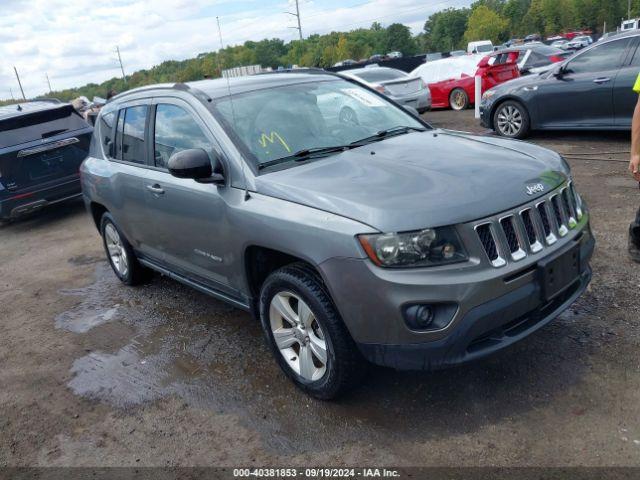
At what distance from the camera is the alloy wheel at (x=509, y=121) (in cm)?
1010

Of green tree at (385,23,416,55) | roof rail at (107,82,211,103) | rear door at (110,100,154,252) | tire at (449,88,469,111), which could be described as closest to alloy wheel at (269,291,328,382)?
roof rail at (107,82,211,103)

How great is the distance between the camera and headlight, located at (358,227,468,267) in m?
2.75

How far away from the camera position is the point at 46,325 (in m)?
5.21

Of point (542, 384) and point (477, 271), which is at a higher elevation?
point (477, 271)

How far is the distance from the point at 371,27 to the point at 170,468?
14974 centimetres

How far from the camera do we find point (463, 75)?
16.4 metres

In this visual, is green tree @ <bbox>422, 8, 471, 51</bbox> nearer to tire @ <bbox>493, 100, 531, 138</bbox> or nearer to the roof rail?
tire @ <bbox>493, 100, 531, 138</bbox>

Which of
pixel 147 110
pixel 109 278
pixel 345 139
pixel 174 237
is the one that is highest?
pixel 147 110

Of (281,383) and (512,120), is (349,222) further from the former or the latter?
(512,120)

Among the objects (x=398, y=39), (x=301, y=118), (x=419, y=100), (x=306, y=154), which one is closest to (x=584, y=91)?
(x=419, y=100)

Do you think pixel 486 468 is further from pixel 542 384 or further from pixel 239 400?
pixel 239 400

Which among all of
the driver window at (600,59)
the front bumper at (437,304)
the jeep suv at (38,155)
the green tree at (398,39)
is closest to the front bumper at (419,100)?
the driver window at (600,59)

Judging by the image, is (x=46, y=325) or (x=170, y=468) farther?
(x=46, y=325)

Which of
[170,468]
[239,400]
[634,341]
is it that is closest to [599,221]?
[634,341]
